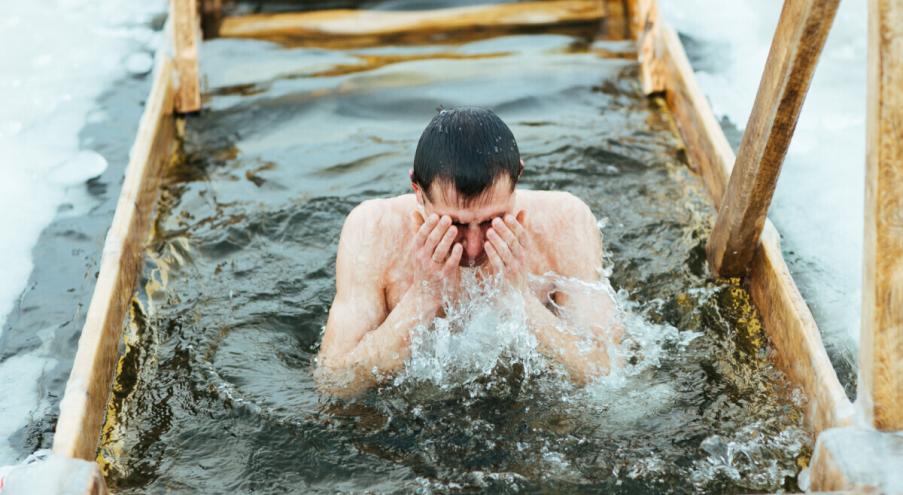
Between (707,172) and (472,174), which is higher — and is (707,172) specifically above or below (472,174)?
below

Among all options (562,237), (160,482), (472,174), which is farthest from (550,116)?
(160,482)

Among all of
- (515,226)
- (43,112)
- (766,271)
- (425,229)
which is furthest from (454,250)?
(43,112)

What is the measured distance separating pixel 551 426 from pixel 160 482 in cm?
133

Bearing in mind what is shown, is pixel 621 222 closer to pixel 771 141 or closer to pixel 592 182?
pixel 592 182

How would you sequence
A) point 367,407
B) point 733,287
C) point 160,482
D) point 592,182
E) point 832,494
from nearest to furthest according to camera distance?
point 832,494
point 160,482
point 367,407
point 733,287
point 592,182

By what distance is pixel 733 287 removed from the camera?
15.0ft

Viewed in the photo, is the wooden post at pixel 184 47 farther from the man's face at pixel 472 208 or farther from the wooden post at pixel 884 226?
the wooden post at pixel 884 226

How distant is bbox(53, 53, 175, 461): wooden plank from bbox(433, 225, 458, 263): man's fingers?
4.17ft

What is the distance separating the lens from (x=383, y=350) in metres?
3.91

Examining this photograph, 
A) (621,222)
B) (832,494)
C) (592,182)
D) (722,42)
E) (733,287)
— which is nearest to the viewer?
(832,494)

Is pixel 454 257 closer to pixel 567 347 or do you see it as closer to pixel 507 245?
pixel 507 245

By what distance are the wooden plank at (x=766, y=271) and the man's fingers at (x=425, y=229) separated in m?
1.40

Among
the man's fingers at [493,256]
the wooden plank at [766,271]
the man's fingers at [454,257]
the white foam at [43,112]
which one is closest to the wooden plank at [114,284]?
the white foam at [43,112]

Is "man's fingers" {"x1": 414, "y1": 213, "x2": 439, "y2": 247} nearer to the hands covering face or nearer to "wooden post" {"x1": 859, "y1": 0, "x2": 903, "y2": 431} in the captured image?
the hands covering face
